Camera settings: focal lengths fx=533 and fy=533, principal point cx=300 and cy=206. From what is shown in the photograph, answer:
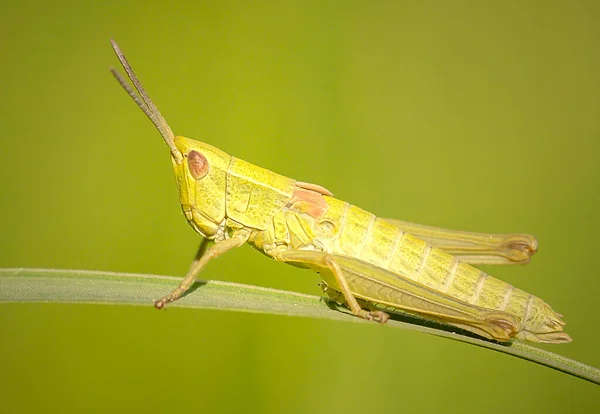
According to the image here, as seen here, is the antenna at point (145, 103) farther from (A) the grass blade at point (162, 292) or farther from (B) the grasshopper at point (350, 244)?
(A) the grass blade at point (162, 292)

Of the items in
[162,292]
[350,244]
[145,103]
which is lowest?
[162,292]

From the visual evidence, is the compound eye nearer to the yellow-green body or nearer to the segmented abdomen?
the yellow-green body

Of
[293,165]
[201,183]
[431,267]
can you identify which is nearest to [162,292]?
[201,183]

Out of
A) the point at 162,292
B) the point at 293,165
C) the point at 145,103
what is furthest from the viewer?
the point at 293,165

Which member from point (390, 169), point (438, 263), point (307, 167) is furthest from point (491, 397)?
point (307, 167)

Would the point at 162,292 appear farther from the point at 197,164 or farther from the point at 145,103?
the point at 145,103

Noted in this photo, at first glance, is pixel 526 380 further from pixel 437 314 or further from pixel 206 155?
pixel 206 155
